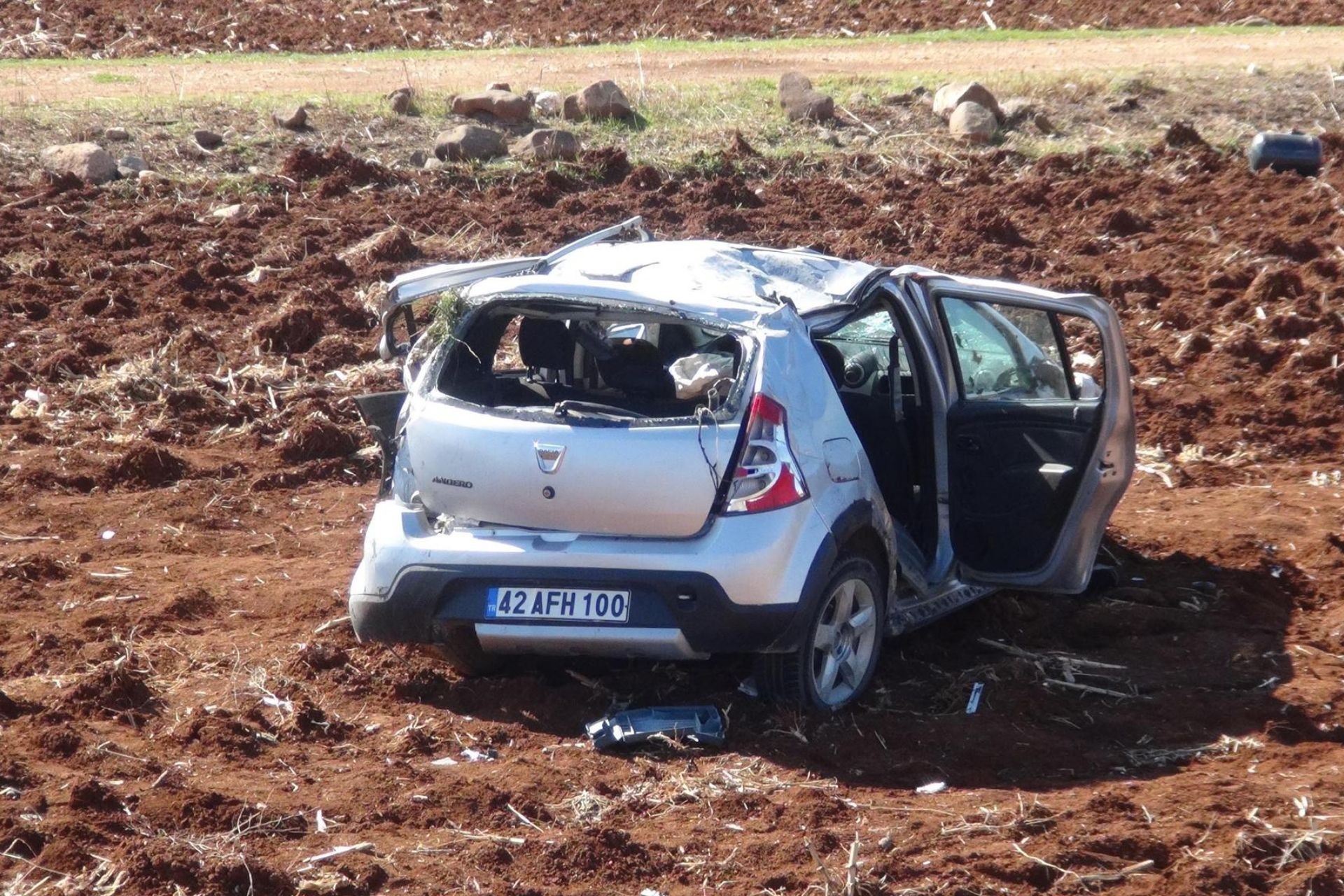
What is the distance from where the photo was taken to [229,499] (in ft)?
31.1

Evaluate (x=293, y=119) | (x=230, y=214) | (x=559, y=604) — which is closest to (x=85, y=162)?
(x=230, y=214)

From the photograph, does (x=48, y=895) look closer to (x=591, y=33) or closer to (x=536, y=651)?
(x=536, y=651)

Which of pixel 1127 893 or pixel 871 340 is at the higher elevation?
pixel 871 340

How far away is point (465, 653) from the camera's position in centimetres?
638

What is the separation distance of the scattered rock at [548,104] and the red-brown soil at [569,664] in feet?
13.7

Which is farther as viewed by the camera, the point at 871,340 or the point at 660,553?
the point at 871,340

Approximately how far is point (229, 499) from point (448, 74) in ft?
41.8

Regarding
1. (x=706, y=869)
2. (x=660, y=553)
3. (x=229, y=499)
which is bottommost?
(x=229, y=499)

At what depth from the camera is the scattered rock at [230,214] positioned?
1474cm

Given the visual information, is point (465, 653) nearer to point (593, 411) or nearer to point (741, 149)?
point (593, 411)

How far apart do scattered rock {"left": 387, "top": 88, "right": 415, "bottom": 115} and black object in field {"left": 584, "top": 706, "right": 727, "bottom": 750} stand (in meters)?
13.2

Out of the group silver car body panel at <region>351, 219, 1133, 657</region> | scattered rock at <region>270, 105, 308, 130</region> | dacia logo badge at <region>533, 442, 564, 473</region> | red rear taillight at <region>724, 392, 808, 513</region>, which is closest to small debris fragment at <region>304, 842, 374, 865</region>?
silver car body panel at <region>351, 219, 1133, 657</region>

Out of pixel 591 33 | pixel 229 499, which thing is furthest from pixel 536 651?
pixel 591 33

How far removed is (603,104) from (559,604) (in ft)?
41.7
